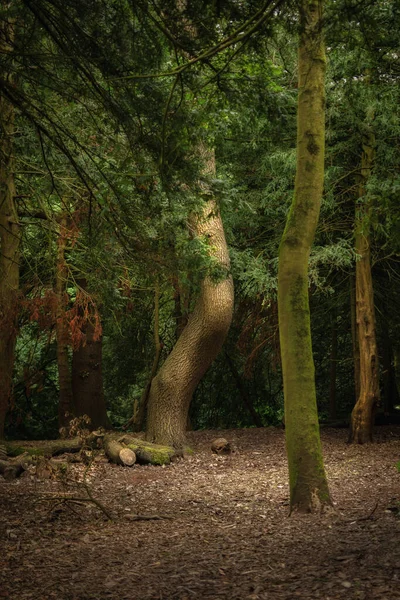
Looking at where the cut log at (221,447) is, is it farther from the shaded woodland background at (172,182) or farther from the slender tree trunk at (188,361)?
the shaded woodland background at (172,182)

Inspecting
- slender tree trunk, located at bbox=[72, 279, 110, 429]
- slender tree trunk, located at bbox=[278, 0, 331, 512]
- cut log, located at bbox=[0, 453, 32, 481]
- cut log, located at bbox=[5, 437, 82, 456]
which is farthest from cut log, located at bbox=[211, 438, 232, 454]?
slender tree trunk, located at bbox=[278, 0, 331, 512]

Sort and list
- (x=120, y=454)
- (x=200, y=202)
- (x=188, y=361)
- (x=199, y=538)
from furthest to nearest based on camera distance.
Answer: (x=188, y=361), (x=120, y=454), (x=200, y=202), (x=199, y=538)

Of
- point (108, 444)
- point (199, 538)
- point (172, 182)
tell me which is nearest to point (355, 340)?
point (108, 444)

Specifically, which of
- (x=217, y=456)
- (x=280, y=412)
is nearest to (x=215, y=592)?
(x=217, y=456)

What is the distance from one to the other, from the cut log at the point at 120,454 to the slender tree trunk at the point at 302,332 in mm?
4137

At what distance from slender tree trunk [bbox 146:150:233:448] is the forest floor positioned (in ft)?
5.59

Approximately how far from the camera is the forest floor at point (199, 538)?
4402 mm

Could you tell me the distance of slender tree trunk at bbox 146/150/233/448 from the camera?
11.7 metres

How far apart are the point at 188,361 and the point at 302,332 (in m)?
5.63

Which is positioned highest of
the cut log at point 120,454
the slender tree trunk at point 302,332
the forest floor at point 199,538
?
the slender tree trunk at point 302,332

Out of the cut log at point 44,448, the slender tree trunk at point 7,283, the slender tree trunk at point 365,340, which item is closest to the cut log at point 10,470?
the cut log at point 44,448

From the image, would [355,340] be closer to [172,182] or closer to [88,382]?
[88,382]

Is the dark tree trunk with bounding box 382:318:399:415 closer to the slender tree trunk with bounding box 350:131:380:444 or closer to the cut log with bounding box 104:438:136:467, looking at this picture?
the slender tree trunk with bounding box 350:131:380:444

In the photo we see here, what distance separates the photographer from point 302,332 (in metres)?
6.49
